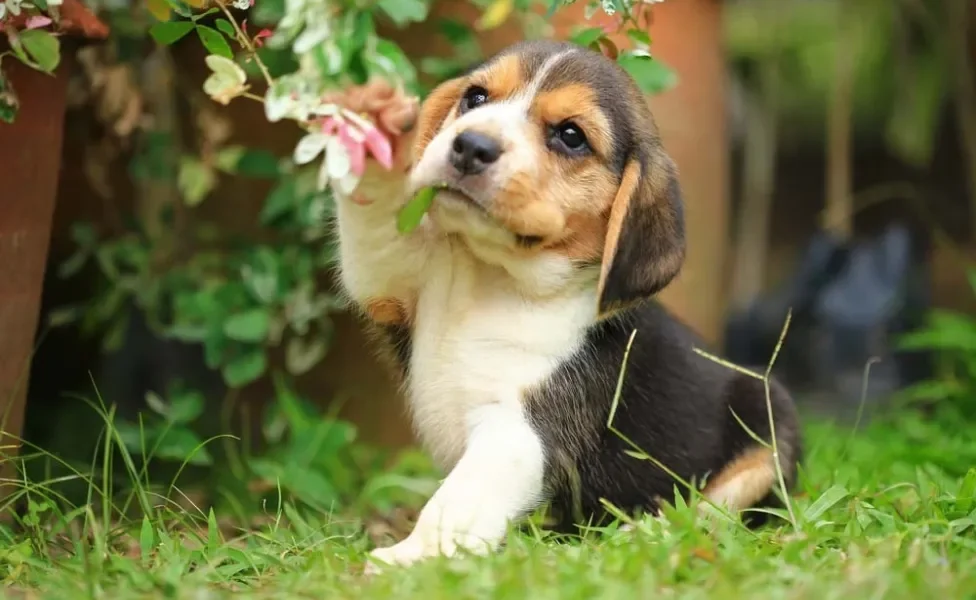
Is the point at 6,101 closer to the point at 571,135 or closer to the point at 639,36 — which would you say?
the point at 571,135

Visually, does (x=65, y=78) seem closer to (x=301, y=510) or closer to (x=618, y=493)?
(x=301, y=510)

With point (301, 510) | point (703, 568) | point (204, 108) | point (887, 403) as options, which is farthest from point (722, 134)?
point (703, 568)

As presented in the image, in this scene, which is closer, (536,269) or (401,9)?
(401,9)

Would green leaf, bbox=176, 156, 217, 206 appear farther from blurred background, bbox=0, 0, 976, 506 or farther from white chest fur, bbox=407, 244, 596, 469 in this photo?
white chest fur, bbox=407, 244, 596, 469

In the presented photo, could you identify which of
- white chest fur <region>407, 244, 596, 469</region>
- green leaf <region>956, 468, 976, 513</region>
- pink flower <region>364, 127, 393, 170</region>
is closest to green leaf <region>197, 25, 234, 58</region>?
pink flower <region>364, 127, 393, 170</region>

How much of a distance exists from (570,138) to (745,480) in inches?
48.6

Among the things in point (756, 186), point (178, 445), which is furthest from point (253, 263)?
point (756, 186)

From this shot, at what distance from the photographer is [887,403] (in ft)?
19.6

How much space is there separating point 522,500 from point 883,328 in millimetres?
4263

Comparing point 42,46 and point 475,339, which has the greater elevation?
point 42,46

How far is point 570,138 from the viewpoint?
3.09 m

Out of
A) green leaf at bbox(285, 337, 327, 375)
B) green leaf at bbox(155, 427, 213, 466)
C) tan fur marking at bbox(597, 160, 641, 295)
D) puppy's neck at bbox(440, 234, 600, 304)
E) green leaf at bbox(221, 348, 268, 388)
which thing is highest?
tan fur marking at bbox(597, 160, 641, 295)

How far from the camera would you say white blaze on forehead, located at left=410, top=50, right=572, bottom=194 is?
9.23 ft

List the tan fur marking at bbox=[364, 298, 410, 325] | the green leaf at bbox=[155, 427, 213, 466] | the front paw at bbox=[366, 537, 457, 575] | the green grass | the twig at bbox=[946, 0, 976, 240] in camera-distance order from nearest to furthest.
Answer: the green grass < the front paw at bbox=[366, 537, 457, 575] < the tan fur marking at bbox=[364, 298, 410, 325] < the green leaf at bbox=[155, 427, 213, 466] < the twig at bbox=[946, 0, 976, 240]
